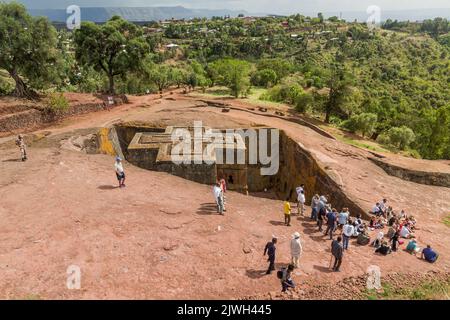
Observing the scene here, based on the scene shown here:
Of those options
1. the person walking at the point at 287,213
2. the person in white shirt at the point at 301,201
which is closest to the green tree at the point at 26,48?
the person in white shirt at the point at 301,201

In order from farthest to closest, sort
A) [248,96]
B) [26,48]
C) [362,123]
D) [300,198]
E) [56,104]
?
1. [248,96]
2. [362,123]
3. [56,104]
4. [26,48]
5. [300,198]

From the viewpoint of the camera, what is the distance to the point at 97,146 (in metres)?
21.5

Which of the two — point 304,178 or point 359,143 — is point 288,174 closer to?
point 304,178

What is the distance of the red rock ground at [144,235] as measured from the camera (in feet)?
27.9

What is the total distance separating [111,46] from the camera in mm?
32312

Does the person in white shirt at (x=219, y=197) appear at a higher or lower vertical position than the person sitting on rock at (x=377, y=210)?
higher

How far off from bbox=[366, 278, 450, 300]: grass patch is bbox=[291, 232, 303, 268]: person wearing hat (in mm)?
1971

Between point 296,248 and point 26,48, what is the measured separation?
83.0 ft

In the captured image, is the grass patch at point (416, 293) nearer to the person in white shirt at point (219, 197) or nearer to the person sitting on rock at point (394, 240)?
the person sitting on rock at point (394, 240)

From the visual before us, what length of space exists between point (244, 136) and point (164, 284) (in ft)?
56.1

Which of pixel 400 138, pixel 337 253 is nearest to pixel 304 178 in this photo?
pixel 337 253

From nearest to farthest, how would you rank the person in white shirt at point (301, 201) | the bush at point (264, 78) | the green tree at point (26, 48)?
the person in white shirt at point (301, 201), the green tree at point (26, 48), the bush at point (264, 78)

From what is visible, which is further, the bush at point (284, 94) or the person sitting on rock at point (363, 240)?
the bush at point (284, 94)

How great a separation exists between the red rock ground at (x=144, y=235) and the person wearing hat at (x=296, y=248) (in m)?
0.32
